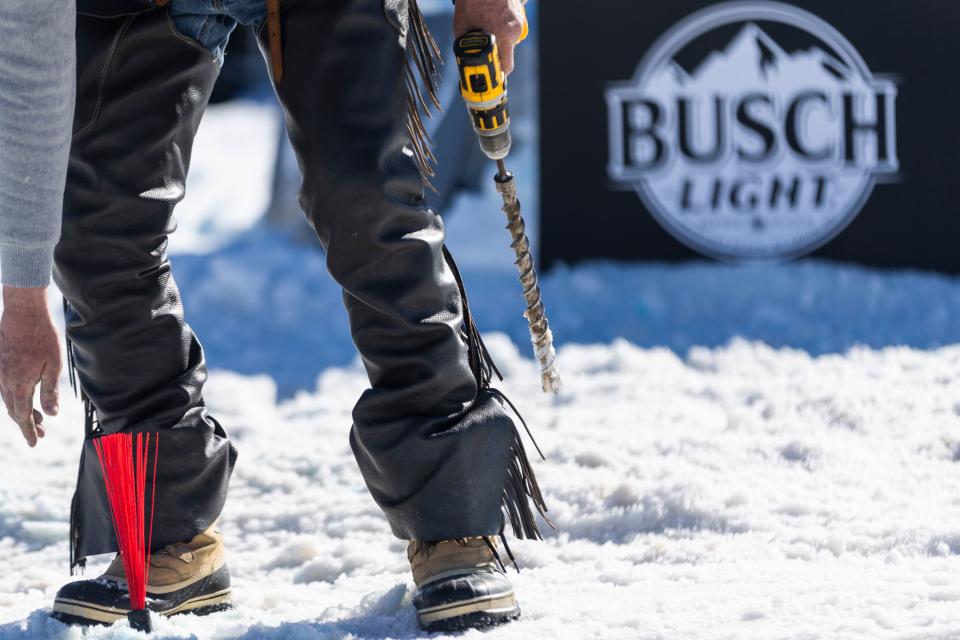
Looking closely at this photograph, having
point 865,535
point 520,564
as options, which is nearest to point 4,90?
point 520,564

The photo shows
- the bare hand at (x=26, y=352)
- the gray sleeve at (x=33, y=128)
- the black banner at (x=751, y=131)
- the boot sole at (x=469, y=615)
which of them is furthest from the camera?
the black banner at (x=751, y=131)

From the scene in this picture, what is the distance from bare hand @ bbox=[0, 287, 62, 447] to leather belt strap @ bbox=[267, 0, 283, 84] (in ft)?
1.17

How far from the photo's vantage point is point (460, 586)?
4.32ft

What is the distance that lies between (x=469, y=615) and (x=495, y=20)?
26.2 inches

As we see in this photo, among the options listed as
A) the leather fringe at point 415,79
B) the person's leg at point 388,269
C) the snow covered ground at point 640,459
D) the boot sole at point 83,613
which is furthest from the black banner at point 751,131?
the boot sole at point 83,613

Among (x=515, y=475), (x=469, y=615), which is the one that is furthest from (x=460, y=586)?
(x=515, y=475)

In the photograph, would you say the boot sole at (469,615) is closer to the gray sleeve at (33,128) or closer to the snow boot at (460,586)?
the snow boot at (460,586)

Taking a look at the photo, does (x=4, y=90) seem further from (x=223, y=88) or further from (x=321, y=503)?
(x=223, y=88)

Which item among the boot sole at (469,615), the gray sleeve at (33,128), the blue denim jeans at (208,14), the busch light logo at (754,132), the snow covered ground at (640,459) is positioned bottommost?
the boot sole at (469,615)

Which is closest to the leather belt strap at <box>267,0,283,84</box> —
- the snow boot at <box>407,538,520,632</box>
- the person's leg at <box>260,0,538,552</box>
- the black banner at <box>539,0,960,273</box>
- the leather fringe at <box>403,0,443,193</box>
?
the person's leg at <box>260,0,538,552</box>

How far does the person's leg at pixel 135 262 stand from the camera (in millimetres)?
1354

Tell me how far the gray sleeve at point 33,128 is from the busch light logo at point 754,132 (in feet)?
8.00

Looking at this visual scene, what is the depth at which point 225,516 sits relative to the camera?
74.6 inches

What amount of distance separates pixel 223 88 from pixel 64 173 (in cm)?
607
